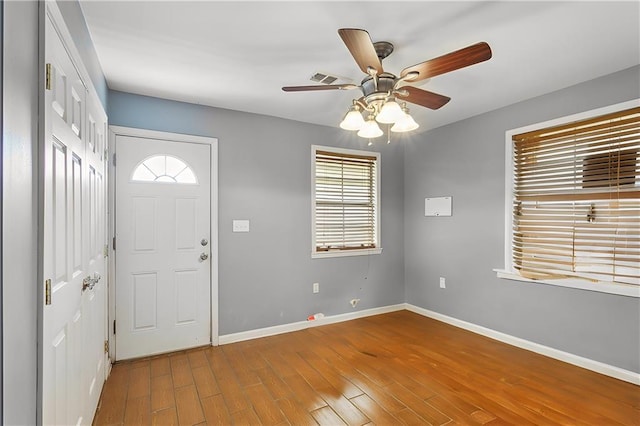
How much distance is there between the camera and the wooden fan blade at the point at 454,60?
164 centimetres

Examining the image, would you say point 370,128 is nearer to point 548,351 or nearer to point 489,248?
point 489,248

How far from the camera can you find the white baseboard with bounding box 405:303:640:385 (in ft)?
8.62

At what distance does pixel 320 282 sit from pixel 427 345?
1.38m

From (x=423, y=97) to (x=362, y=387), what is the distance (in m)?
2.21

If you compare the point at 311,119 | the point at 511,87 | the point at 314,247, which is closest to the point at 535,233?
the point at 511,87

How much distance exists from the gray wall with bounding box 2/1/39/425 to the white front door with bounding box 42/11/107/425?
77 millimetres

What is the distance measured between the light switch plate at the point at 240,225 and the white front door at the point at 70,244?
1.33 m

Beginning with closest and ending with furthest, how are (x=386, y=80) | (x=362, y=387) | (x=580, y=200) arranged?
(x=386, y=80) < (x=362, y=387) < (x=580, y=200)

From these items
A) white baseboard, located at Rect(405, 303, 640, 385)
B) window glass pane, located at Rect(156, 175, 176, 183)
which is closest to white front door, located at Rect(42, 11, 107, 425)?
window glass pane, located at Rect(156, 175, 176, 183)

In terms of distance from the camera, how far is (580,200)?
290cm

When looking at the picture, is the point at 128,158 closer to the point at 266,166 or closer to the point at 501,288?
the point at 266,166

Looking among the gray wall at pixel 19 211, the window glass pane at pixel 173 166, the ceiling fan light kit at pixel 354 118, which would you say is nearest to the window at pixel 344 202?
the window glass pane at pixel 173 166

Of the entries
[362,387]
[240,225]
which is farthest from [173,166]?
[362,387]

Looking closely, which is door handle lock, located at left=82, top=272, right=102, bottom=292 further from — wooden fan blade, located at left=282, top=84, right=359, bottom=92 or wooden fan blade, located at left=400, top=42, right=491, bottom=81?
wooden fan blade, located at left=400, top=42, right=491, bottom=81
